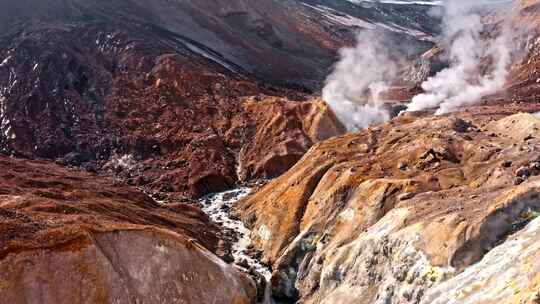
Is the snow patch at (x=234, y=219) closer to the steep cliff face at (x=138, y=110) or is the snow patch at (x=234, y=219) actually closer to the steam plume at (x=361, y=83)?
the steep cliff face at (x=138, y=110)

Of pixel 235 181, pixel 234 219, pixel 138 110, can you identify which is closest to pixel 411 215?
pixel 234 219

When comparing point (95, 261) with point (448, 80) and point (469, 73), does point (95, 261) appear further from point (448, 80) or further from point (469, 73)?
point (469, 73)

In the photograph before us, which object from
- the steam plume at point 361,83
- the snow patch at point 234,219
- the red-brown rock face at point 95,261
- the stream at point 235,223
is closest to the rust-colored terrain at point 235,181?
the red-brown rock face at point 95,261

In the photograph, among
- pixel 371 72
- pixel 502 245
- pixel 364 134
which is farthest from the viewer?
pixel 371 72

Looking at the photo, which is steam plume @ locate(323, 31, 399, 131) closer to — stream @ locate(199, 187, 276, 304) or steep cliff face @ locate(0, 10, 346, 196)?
steep cliff face @ locate(0, 10, 346, 196)

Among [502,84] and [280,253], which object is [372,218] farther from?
[502,84]

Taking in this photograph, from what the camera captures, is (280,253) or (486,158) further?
(280,253)

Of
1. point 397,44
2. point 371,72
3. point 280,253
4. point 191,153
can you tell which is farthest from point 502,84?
point 397,44
